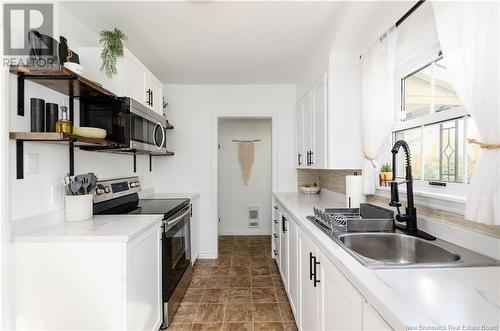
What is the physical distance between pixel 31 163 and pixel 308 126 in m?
2.49

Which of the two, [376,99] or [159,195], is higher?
[376,99]

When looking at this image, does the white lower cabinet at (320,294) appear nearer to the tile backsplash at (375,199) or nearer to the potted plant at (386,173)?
the tile backsplash at (375,199)

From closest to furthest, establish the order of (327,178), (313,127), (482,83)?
1. (482,83)
2. (313,127)
3. (327,178)

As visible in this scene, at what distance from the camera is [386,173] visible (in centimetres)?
198

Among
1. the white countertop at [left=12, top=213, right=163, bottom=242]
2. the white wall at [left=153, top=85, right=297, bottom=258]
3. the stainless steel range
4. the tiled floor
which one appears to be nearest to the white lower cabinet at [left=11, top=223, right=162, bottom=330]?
the white countertop at [left=12, top=213, right=163, bottom=242]

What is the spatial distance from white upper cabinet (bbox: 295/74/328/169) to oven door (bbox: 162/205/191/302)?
1.49 metres

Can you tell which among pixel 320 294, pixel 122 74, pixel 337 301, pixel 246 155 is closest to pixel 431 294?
pixel 337 301

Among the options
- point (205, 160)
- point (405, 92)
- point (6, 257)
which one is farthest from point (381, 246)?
point (205, 160)

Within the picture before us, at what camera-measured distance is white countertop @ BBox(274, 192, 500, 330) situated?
0.66 m

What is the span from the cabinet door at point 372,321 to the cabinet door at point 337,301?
0.09 feet

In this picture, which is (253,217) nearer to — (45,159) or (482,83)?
(45,159)

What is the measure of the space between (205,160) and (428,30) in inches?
112

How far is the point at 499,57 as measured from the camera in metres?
1.00

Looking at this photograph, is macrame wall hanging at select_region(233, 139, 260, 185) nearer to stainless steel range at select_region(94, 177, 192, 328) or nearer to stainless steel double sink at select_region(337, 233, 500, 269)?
stainless steel range at select_region(94, 177, 192, 328)
